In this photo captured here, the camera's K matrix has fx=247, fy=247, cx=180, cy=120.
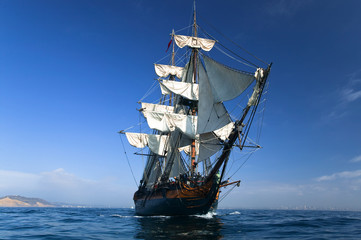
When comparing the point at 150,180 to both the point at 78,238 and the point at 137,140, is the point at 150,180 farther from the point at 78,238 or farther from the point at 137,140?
the point at 78,238

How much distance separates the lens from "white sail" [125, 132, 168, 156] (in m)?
42.1

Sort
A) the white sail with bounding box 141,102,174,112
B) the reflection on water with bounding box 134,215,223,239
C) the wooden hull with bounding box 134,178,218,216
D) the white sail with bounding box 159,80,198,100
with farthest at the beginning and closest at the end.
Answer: the white sail with bounding box 141,102,174,112 < the white sail with bounding box 159,80,198,100 < the wooden hull with bounding box 134,178,218,216 < the reflection on water with bounding box 134,215,223,239

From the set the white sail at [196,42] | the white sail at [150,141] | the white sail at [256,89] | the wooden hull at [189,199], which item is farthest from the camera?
the white sail at [150,141]

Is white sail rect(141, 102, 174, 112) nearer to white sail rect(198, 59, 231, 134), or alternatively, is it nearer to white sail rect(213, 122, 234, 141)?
white sail rect(213, 122, 234, 141)

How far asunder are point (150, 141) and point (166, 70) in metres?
14.9

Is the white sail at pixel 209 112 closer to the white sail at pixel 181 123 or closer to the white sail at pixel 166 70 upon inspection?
the white sail at pixel 181 123

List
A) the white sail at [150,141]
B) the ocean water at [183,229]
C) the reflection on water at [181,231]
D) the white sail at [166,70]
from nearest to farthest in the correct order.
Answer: the reflection on water at [181,231], the ocean water at [183,229], the white sail at [150,141], the white sail at [166,70]

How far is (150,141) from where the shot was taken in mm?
43156

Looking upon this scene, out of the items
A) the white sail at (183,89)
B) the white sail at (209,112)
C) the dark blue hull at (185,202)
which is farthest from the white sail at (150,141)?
the white sail at (209,112)

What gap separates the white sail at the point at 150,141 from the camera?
42062mm

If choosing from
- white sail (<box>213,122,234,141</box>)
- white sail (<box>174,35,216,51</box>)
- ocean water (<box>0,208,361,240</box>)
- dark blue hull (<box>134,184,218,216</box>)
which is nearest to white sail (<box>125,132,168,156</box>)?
white sail (<box>213,122,234,141</box>)

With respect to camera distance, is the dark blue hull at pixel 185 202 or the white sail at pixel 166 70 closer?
the dark blue hull at pixel 185 202

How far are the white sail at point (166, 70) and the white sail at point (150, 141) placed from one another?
40.5 ft

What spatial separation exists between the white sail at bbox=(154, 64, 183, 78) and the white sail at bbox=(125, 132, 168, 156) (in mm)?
12339
